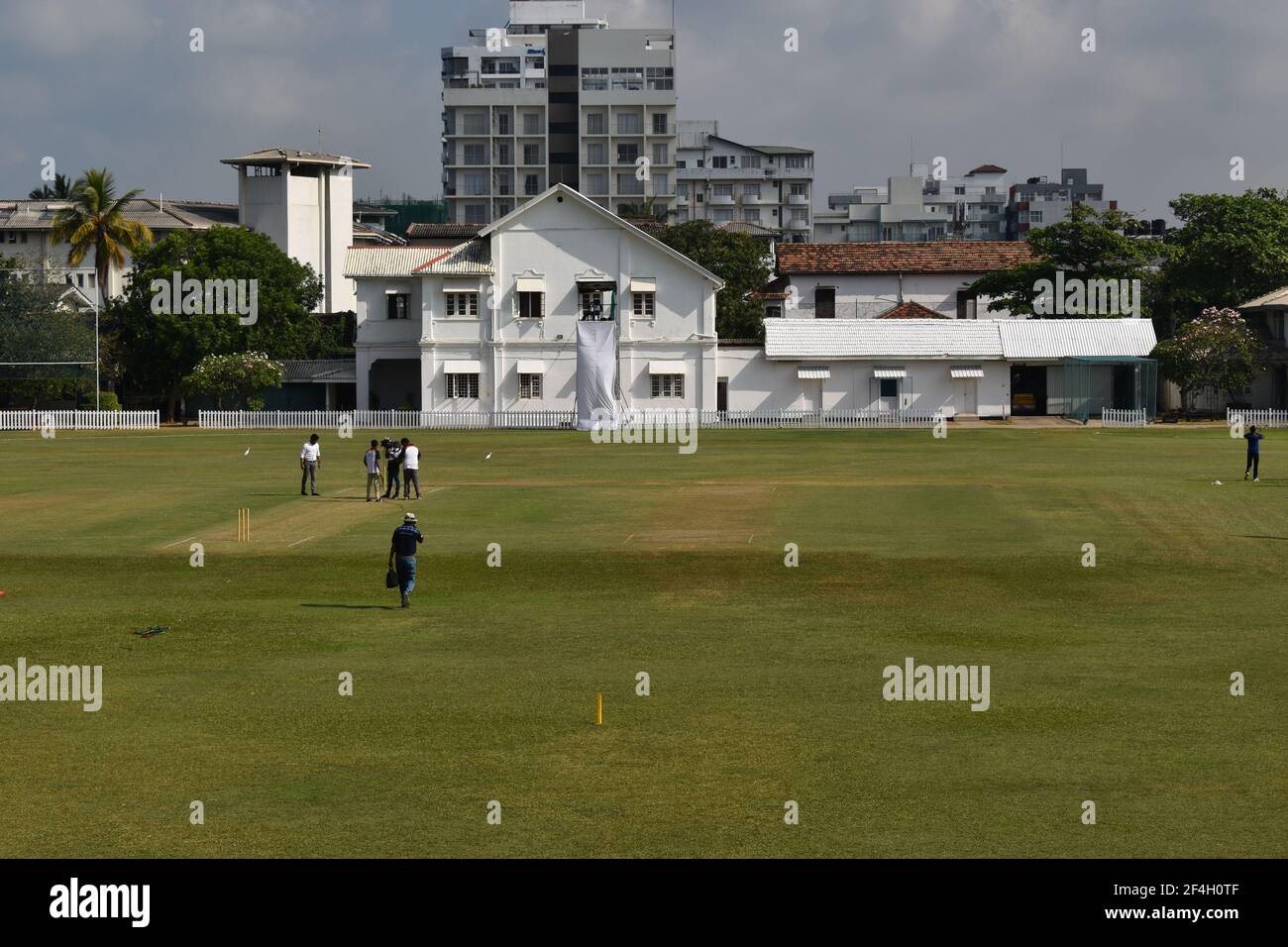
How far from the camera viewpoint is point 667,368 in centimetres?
10256

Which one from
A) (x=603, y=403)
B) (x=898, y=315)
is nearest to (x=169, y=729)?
(x=603, y=403)

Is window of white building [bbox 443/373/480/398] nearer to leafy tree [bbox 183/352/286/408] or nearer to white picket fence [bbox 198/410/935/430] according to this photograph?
white picket fence [bbox 198/410/935/430]

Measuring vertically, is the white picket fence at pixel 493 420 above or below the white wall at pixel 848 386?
below

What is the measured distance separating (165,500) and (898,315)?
7285 cm

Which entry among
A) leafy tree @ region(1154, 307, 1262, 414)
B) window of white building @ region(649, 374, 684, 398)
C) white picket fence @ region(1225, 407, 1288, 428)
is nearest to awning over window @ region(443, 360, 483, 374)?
window of white building @ region(649, 374, 684, 398)

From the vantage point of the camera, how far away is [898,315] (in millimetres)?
117750

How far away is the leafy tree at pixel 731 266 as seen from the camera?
388 feet

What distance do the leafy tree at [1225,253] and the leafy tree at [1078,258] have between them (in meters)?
2.34

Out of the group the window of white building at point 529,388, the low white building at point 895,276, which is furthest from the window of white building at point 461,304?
the low white building at point 895,276

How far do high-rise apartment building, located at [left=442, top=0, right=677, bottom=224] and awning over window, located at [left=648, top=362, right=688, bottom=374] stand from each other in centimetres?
8531

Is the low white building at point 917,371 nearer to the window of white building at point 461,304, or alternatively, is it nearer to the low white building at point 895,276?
the window of white building at point 461,304

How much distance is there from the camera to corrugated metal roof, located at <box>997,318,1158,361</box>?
105 m

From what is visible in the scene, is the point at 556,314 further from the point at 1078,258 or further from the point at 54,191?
the point at 54,191
